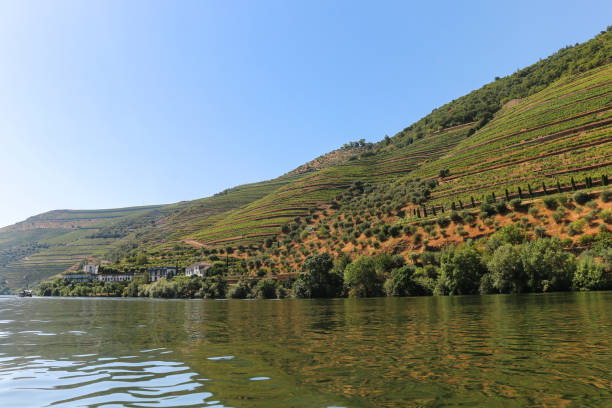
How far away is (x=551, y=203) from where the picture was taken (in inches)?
2702

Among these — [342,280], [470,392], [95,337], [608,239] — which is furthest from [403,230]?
[470,392]

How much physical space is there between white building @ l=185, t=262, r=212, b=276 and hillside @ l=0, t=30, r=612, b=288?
28.9 ft

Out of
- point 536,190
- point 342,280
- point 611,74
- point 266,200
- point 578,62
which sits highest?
point 578,62

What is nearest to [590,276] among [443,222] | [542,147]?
[443,222]

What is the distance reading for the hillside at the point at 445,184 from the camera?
79.9m

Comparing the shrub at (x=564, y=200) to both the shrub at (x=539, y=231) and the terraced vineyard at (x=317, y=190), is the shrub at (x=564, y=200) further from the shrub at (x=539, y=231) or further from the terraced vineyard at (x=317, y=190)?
the terraced vineyard at (x=317, y=190)

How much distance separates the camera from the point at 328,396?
25.4ft

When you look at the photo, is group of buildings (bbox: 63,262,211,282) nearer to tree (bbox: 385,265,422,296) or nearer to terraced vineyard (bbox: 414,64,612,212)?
tree (bbox: 385,265,422,296)

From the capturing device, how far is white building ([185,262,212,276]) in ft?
379

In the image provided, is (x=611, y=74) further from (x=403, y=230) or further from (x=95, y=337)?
(x=95, y=337)

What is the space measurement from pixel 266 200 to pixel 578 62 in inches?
5350

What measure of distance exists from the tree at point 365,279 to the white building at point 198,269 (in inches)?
2333

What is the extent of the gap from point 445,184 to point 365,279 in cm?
4855

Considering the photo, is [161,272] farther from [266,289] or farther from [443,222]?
[443,222]
